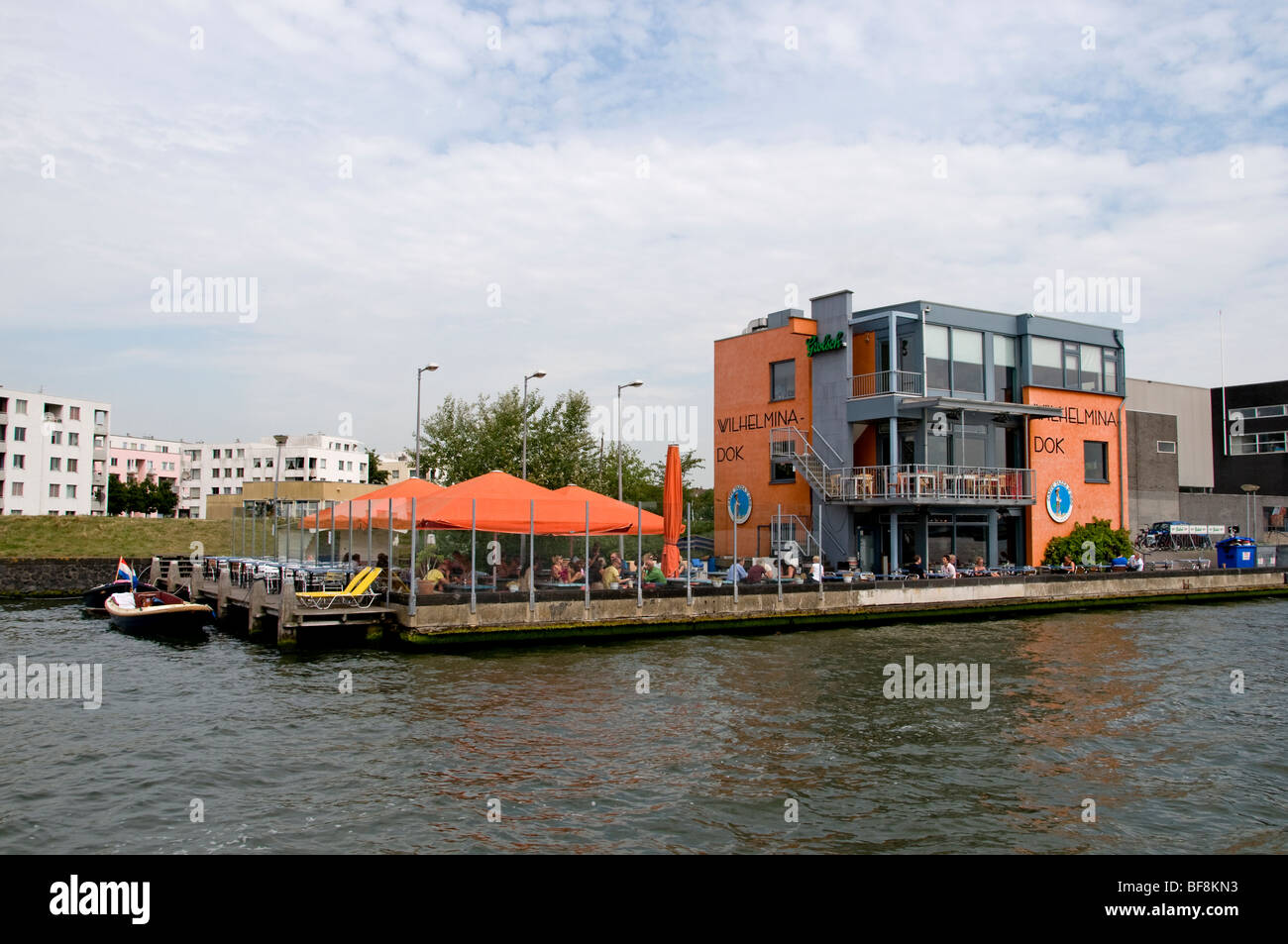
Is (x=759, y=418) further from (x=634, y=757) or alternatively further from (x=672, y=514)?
(x=634, y=757)

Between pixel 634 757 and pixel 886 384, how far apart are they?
25.2 meters

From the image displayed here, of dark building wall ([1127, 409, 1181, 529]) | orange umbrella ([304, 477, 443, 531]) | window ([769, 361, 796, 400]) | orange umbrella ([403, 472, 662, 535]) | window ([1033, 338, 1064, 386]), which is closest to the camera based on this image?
orange umbrella ([403, 472, 662, 535])

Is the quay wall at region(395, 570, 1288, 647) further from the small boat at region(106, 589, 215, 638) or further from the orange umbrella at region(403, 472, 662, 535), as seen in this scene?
the small boat at region(106, 589, 215, 638)

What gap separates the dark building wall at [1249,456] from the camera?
63562 mm

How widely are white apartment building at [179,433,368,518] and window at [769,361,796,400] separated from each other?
93.5 meters

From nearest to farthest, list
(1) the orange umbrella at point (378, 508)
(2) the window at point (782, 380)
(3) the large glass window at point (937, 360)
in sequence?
(1) the orange umbrella at point (378, 508) → (3) the large glass window at point (937, 360) → (2) the window at point (782, 380)

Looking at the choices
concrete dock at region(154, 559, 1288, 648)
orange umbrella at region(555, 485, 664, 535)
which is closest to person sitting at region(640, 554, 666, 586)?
concrete dock at region(154, 559, 1288, 648)

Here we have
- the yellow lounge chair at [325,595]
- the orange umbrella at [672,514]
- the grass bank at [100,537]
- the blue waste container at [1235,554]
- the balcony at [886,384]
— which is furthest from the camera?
the grass bank at [100,537]

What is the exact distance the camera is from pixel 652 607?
81.6ft

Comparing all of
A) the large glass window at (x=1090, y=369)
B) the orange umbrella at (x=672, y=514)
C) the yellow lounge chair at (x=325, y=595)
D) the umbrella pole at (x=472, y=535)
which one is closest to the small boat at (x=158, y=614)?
the yellow lounge chair at (x=325, y=595)

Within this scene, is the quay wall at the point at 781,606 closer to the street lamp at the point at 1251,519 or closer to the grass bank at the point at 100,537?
the street lamp at the point at 1251,519

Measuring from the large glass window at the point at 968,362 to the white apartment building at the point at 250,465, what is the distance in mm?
99272

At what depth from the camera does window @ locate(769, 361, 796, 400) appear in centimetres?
3778
